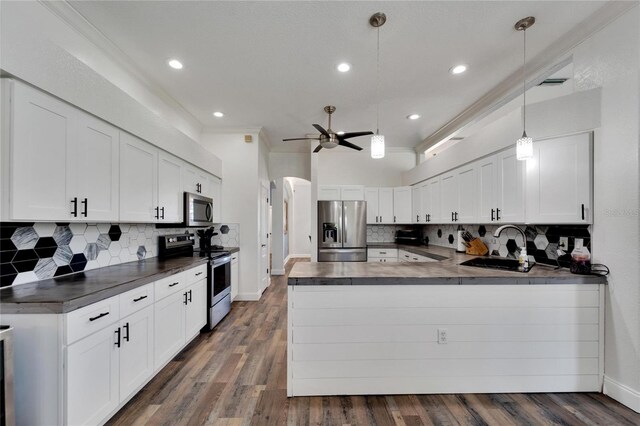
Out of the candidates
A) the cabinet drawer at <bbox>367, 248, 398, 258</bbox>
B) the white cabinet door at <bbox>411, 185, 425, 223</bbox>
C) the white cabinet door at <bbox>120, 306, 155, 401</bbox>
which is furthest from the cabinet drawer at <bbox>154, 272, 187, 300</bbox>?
the white cabinet door at <bbox>411, 185, 425, 223</bbox>

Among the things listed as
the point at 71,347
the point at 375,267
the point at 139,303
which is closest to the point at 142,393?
the point at 139,303

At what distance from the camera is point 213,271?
10.8 ft

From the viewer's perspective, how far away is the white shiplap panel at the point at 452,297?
205 cm

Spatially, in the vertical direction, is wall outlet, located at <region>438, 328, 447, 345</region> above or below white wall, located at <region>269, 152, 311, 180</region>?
below

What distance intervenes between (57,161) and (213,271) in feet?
6.41

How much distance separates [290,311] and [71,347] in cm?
127

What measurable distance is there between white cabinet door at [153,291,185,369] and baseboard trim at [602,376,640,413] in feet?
11.8

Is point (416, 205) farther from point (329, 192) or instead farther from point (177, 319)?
point (177, 319)

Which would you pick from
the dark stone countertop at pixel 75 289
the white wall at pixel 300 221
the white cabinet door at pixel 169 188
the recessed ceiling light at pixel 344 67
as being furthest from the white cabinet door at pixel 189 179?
the white wall at pixel 300 221

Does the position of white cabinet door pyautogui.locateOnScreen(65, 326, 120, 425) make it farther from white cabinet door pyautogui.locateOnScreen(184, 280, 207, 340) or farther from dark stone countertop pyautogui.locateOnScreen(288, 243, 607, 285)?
dark stone countertop pyautogui.locateOnScreen(288, 243, 607, 285)

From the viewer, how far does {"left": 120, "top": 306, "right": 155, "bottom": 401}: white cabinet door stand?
6.17 feet

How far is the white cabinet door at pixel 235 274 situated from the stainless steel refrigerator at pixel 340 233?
152cm

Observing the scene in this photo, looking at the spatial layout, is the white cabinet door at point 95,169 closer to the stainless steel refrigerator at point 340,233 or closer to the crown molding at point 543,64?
the stainless steel refrigerator at point 340,233

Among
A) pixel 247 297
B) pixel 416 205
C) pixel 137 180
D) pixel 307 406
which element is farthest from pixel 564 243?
pixel 247 297
